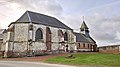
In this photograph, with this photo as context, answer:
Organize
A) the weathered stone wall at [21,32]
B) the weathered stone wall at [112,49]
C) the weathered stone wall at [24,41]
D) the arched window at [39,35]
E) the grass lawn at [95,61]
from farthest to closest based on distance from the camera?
the arched window at [39,35] → the weathered stone wall at [21,32] → the weathered stone wall at [24,41] → the weathered stone wall at [112,49] → the grass lawn at [95,61]

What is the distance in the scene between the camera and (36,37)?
137 ft

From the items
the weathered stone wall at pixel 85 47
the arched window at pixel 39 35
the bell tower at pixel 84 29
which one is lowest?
the weathered stone wall at pixel 85 47

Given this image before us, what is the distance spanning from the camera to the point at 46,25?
144 ft

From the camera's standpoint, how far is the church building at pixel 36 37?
130 ft

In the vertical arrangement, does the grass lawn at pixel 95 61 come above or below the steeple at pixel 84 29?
below

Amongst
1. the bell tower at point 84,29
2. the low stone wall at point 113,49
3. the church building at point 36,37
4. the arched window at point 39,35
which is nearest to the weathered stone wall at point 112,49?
the low stone wall at point 113,49

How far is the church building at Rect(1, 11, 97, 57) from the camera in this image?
39.6 m

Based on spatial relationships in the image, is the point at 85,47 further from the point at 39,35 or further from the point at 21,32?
the point at 21,32

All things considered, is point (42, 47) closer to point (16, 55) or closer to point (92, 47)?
point (16, 55)

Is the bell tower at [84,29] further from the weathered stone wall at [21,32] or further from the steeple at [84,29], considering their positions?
the weathered stone wall at [21,32]

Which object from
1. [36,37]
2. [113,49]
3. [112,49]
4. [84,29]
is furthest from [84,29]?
[36,37]

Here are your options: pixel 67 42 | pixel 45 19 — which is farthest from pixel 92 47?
pixel 45 19

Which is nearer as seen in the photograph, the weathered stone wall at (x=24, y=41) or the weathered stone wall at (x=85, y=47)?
the weathered stone wall at (x=24, y=41)

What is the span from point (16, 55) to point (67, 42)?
16526 millimetres
